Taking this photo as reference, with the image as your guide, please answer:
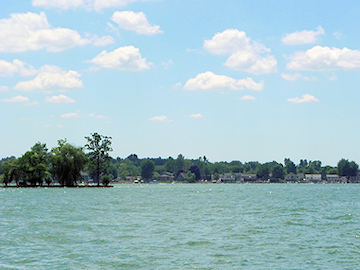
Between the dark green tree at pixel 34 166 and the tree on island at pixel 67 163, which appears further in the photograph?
the dark green tree at pixel 34 166

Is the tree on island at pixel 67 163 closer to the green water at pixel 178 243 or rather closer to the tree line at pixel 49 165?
the tree line at pixel 49 165

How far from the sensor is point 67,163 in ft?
427

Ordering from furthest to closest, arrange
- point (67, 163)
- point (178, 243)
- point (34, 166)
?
1. point (34, 166)
2. point (67, 163)
3. point (178, 243)

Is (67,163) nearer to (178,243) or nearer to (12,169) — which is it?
(12,169)

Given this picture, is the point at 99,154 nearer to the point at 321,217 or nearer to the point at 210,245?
the point at 321,217

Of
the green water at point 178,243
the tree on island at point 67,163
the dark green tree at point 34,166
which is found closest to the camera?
A: the green water at point 178,243

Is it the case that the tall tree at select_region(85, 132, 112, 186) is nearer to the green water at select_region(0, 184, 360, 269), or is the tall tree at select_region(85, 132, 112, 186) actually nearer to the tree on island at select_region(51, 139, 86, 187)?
the tree on island at select_region(51, 139, 86, 187)

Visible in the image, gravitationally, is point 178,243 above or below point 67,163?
below

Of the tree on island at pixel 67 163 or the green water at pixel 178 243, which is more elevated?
the tree on island at pixel 67 163

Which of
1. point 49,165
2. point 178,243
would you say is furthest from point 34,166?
point 178,243

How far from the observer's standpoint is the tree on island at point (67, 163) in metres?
129

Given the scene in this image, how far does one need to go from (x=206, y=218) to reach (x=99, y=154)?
369 feet

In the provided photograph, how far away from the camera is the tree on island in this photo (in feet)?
424

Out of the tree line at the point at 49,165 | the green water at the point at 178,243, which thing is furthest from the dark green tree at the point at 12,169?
the green water at the point at 178,243
